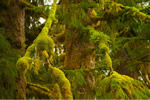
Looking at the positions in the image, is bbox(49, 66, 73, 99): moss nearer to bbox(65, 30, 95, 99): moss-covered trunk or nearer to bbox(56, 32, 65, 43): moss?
bbox(65, 30, 95, 99): moss-covered trunk

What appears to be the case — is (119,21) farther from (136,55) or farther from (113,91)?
(136,55)

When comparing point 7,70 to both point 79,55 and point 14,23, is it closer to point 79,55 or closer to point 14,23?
point 14,23

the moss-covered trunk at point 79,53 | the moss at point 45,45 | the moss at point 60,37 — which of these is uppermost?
the moss at point 45,45

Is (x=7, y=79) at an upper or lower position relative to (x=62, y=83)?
lower

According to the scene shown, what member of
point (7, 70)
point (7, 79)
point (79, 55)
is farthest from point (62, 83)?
point (79, 55)

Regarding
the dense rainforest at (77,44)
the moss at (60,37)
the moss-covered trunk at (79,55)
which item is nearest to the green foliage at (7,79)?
the dense rainforest at (77,44)

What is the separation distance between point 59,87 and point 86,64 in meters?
4.29

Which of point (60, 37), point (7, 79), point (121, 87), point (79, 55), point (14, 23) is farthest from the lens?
point (60, 37)

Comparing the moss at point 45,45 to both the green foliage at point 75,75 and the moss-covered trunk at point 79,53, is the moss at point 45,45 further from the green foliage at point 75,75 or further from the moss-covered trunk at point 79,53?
the moss-covered trunk at point 79,53

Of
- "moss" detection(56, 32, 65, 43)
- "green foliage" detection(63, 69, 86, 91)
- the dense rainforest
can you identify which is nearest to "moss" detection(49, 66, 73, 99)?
the dense rainforest

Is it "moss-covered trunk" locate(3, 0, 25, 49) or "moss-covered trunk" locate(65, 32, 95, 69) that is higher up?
"moss-covered trunk" locate(3, 0, 25, 49)

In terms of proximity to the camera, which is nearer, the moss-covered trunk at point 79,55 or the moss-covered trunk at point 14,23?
the moss-covered trunk at point 14,23

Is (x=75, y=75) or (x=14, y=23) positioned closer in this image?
(x=75, y=75)

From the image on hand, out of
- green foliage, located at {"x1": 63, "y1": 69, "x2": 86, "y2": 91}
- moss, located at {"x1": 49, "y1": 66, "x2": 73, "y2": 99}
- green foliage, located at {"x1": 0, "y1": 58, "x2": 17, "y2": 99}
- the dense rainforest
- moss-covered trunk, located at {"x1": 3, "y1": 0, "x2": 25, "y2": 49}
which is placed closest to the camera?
moss, located at {"x1": 49, "y1": 66, "x2": 73, "y2": 99}
